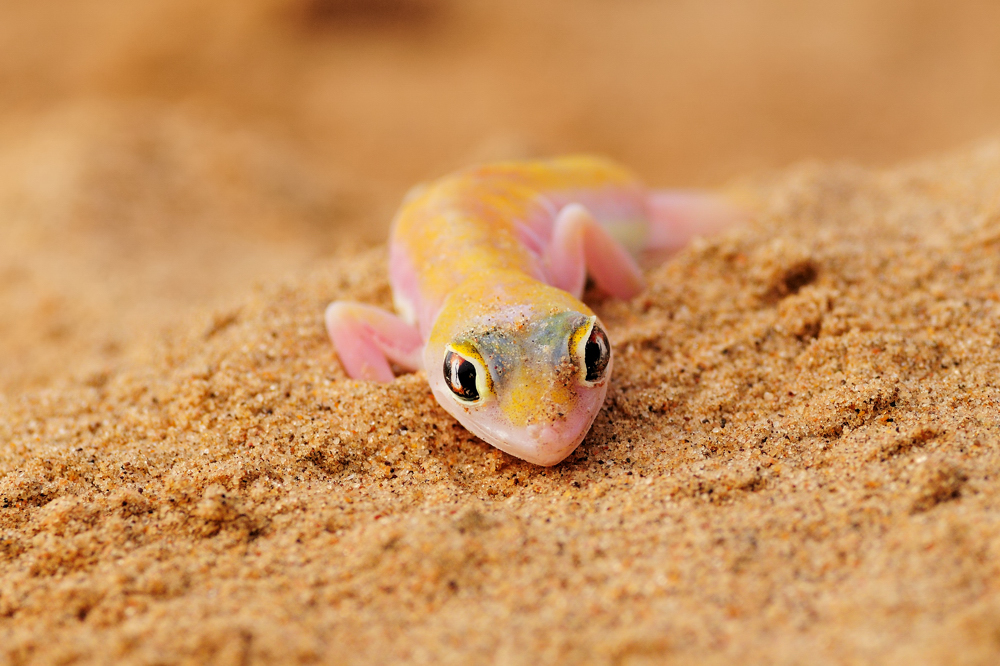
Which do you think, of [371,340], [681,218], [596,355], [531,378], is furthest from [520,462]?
[681,218]

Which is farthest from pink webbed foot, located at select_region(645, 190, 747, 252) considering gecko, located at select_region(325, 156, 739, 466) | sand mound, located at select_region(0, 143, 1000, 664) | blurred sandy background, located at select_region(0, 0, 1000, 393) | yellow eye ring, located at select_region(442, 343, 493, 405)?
yellow eye ring, located at select_region(442, 343, 493, 405)

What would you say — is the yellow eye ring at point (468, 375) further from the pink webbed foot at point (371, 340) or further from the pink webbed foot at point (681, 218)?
the pink webbed foot at point (681, 218)

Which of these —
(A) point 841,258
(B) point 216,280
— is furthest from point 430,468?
(B) point 216,280

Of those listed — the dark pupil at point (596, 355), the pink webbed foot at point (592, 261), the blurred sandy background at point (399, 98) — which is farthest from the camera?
the blurred sandy background at point (399, 98)

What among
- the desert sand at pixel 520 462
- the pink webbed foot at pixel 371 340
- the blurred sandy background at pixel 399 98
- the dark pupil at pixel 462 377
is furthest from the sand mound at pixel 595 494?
the blurred sandy background at pixel 399 98

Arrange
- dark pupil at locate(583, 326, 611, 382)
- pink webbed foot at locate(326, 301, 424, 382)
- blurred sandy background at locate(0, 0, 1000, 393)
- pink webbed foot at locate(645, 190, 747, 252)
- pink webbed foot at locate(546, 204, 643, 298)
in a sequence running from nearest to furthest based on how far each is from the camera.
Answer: dark pupil at locate(583, 326, 611, 382) < pink webbed foot at locate(326, 301, 424, 382) < pink webbed foot at locate(546, 204, 643, 298) < pink webbed foot at locate(645, 190, 747, 252) < blurred sandy background at locate(0, 0, 1000, 393)

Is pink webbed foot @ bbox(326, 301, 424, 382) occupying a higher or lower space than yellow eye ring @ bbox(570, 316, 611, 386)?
lower

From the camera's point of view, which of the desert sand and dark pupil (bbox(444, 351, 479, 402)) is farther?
dark pupil (bbox(444, 351, 479, 402))

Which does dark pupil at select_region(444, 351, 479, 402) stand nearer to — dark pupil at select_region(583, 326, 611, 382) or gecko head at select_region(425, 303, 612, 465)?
gecko head at select_region(425, 303, 612, 465)

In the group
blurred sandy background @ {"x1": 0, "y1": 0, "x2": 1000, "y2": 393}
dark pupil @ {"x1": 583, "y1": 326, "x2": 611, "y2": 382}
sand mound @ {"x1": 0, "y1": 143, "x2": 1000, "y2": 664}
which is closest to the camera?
sand mound @ {"x1": 0, "y1": 143, "x2": 1000, "y2": 664}
